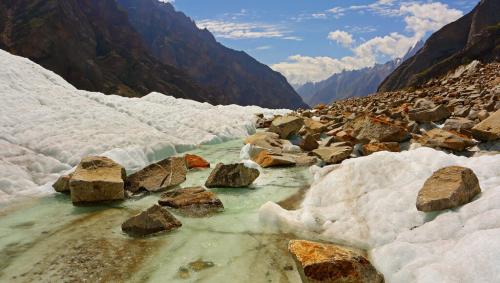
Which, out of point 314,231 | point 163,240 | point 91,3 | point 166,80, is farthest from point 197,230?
point 91,3

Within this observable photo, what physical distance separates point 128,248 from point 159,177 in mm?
4247

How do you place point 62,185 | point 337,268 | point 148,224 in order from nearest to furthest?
1. point 337,268
2. point 148,224
3. point 62,185

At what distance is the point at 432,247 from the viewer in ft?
19.0

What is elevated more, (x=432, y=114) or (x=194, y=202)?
(x=432, y=114)

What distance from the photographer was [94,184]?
31.2ft

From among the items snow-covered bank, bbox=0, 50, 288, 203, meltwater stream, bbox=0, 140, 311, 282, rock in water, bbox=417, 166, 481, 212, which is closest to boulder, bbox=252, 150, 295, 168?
meltwater stream, bbox=0, 140, 311, 282

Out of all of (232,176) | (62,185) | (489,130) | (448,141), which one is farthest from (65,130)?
(489,130)

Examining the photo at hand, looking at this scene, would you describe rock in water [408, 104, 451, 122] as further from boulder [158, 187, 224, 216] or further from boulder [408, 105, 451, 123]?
boulder [158, 187, 224, 216]

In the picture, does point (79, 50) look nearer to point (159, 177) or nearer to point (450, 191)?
point (159, 177)

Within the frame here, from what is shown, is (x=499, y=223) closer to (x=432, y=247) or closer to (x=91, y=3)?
(x=432, y=247)

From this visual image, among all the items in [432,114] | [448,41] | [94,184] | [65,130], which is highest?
[448,41]

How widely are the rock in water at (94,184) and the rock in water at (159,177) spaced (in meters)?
0.58

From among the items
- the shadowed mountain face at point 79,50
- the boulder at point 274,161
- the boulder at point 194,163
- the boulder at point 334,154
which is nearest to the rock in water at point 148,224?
the boulder at point 194,163

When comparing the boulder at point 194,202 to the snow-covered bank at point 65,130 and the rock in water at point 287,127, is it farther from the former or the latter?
the rock in water at point 287,127
